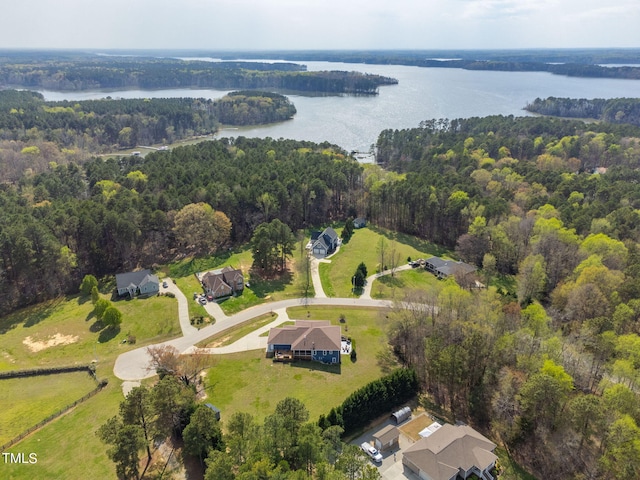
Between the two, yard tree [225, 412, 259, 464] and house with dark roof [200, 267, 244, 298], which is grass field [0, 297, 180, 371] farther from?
yard tree [225, 412, 259, 464]

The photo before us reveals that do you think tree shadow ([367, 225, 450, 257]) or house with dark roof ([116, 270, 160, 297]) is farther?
tree shadow ([367, 225, 450, 257])

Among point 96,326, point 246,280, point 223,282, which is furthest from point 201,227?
point 96,326

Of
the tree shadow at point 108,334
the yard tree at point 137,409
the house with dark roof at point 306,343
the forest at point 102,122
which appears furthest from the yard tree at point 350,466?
the forest at point 102,122

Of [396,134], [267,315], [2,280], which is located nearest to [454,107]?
[396,134]

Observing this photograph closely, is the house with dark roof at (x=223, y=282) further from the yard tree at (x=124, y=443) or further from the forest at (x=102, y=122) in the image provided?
the forest at (x=102, y=122)

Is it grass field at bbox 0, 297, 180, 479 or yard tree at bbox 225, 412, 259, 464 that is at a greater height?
yard tree at bbox 225, 412, 259, 464

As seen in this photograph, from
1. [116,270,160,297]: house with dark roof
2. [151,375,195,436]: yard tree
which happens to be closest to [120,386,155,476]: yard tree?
[151,375,195,436]: yard tree

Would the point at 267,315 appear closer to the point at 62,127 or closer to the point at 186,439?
the point at 186,439
